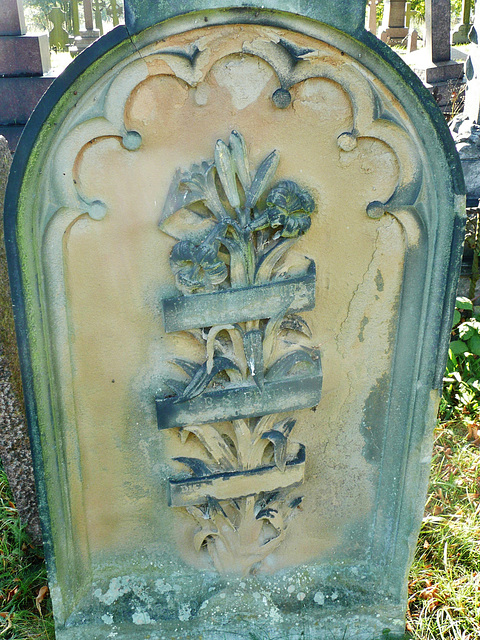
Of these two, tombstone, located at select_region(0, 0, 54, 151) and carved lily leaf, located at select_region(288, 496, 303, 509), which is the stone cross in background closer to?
tombstone, located at select_region(0, 0, 54, 151)

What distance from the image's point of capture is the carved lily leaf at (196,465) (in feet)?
6.69

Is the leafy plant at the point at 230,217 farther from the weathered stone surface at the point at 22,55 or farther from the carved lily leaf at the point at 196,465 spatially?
the weathered stone surface at the point at 22,55

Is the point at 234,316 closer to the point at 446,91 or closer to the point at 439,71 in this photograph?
the point at 446,91

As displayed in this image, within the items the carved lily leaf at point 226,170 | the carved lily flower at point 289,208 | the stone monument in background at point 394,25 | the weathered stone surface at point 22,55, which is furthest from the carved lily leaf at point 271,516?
the stone monument in background at point 394,25

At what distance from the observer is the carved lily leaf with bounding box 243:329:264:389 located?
6.08ft

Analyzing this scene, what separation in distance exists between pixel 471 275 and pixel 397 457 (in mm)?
1934

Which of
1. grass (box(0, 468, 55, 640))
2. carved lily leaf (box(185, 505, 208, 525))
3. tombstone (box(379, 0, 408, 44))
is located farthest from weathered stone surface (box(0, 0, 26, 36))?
tombstone (box(379, 0, 408, 44))

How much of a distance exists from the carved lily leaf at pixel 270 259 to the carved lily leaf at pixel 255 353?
0.56 feet

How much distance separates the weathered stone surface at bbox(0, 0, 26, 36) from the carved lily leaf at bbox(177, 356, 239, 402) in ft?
12.5

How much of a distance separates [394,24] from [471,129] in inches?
328

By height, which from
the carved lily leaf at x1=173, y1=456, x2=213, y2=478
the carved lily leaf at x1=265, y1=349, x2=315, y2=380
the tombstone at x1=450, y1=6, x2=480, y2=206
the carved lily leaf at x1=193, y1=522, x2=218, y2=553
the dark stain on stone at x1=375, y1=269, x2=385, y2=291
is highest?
the tombstone at x1=450, y1=6, x2=480, y2=206


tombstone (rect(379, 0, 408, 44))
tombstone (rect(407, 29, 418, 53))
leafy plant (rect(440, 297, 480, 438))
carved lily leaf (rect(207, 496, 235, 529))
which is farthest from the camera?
tombstone (rect(379, 0, 408, 44))

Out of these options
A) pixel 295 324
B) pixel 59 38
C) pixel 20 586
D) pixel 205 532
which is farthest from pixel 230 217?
pixel 59 38

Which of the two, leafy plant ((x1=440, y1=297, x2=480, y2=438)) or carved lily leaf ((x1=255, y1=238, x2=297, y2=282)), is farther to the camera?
leafy plant ((x1=440, y1=297, x2=480, y2=438))
